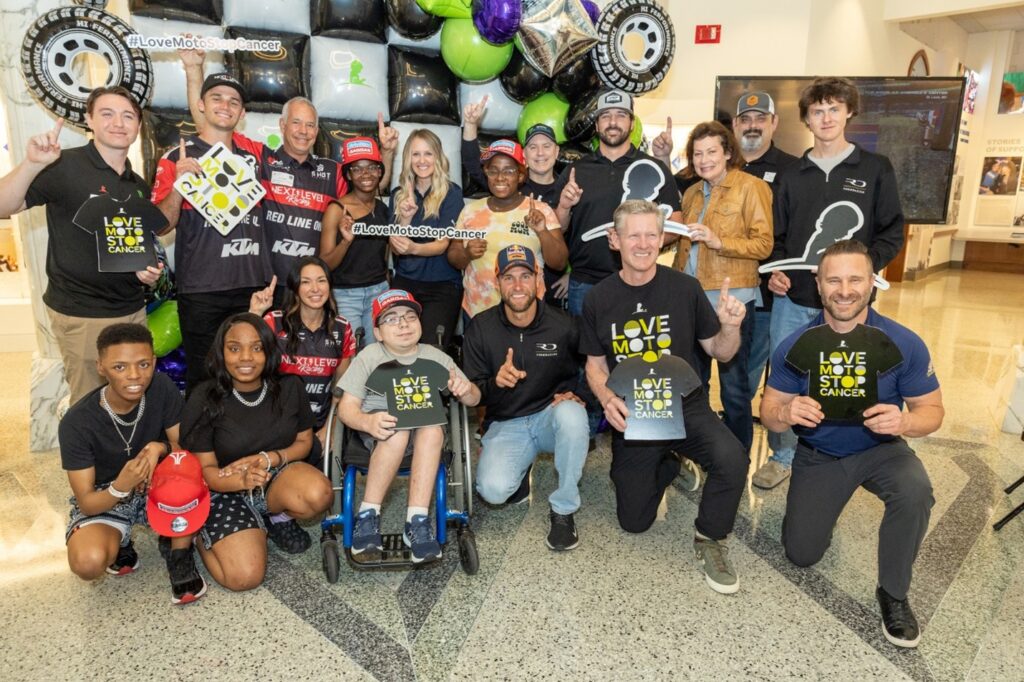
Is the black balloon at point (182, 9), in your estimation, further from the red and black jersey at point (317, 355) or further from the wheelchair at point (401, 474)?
the wheelchair at point (401, 474)

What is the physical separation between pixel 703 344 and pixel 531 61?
6.62ft

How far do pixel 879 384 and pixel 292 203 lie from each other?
105 inches

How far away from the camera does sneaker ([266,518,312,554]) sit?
9.10 ft

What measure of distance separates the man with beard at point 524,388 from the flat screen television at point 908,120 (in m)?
2.70

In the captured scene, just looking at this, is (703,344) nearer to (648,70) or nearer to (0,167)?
(648,70)

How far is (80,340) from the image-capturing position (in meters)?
2.87

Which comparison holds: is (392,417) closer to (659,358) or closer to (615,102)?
(659,358)

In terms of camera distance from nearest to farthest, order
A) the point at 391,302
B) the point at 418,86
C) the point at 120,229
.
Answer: the point at 391,302
the point at 120,229
the point at 418,86

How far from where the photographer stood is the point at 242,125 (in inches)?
145

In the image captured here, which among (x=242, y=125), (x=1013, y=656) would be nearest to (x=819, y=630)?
(x=1013, y=656)

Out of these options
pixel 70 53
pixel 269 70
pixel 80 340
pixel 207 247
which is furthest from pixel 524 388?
pixel 70 53

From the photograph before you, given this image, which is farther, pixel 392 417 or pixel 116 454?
pixel 392 417

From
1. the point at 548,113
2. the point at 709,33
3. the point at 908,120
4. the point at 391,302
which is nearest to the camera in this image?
the point at 391,302

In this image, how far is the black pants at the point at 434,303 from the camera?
360 centimetres
